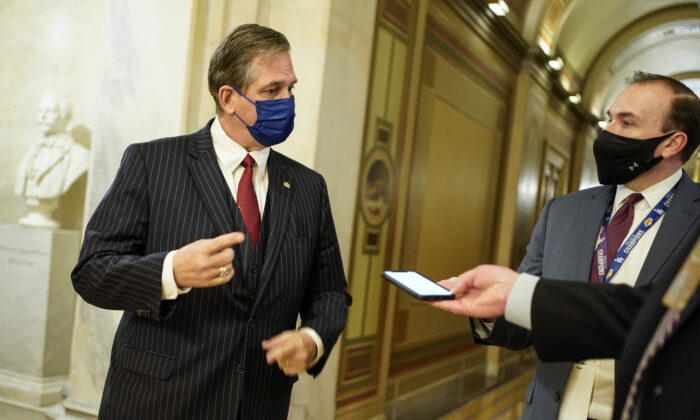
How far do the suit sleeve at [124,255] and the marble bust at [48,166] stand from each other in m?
3.07

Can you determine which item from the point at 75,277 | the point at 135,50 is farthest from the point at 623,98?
the point at 135,50

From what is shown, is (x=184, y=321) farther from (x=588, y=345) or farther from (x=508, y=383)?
(x=508, y=383)

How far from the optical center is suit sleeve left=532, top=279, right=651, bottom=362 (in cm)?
131

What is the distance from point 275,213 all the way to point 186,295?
39 centimetres

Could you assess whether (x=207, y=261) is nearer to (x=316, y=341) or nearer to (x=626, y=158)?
(x=316, y=341)

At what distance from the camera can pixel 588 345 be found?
1.32m

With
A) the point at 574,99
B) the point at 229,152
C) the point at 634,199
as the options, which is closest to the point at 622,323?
the point at 634,199

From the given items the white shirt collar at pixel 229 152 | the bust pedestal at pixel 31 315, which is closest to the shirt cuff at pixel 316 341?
the white shirt collar at pixel 229 152

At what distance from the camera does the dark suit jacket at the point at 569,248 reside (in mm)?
1990

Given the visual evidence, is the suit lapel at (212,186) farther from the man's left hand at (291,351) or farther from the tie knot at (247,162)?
the man's left hand at (291,351)

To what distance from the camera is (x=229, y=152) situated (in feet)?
6.74

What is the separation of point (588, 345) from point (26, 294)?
4355mm

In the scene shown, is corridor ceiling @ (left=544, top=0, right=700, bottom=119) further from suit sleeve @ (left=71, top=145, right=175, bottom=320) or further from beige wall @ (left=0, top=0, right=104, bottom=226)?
suit sleeve @ (left=71, top=145, right=175, bottom=320)

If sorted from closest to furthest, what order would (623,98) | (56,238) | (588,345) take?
1. (588,345)
2. (623,98)
3. (56,238)
